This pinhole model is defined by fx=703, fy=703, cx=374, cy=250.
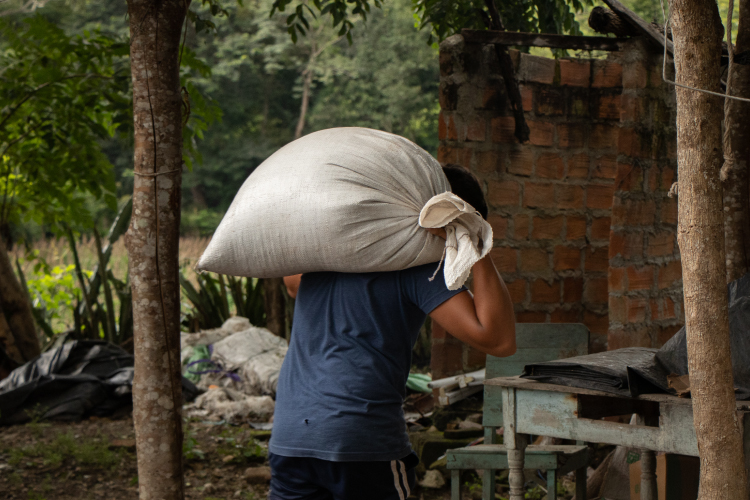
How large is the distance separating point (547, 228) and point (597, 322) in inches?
23.0

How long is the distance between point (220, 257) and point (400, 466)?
2.20 feet

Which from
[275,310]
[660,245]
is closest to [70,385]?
[275,310]

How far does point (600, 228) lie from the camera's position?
152 inches

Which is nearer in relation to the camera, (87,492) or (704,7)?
(704,7)

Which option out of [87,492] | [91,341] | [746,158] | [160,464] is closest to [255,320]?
[91,341]

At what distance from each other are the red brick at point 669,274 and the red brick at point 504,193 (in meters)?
0.80

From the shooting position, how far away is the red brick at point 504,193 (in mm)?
3695

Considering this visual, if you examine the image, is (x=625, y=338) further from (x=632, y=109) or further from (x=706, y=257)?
(x=706, y=257)

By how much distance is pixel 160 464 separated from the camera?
6.61 feet

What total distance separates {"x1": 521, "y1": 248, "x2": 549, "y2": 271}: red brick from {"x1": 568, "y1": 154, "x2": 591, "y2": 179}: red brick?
0.45m

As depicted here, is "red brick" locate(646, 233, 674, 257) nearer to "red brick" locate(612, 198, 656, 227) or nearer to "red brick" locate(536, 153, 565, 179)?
"red brick" locate(612, 198, 656, 227)

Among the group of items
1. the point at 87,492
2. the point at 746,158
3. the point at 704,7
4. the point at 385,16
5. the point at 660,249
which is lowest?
the point at 87,492

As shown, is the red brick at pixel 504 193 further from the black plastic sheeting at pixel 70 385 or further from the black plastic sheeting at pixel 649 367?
the black plastic sheeting at pixel 70 385

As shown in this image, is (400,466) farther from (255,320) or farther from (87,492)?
(255,320)
